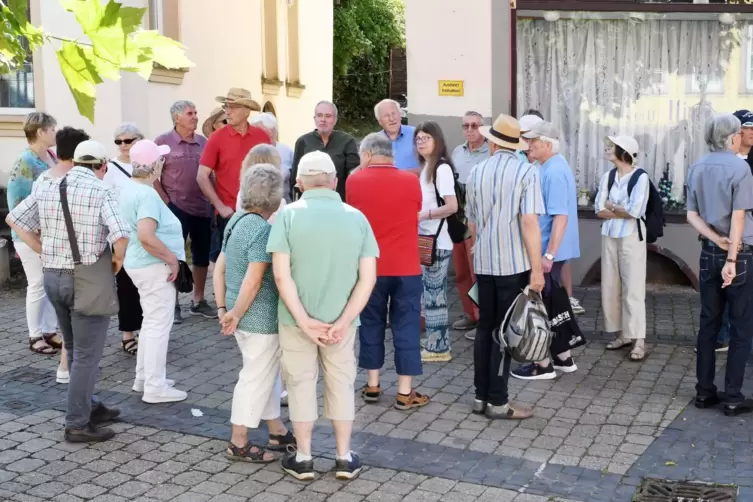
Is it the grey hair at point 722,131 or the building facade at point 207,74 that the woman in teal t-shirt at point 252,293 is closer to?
the building facade at point 207,74

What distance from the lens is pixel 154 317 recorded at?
688 centimetres

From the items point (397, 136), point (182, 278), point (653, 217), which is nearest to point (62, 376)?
point (182, 278)

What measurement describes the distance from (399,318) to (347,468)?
4.66 ft

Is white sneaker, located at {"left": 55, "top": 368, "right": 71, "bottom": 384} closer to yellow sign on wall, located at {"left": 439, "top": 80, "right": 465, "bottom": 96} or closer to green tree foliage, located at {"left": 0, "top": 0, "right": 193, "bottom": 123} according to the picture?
green tree foliage, located at {"left": 0, "top": 0, "right": 193, "bottom": 123}

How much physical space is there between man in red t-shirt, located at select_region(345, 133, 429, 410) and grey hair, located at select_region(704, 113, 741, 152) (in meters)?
1.93

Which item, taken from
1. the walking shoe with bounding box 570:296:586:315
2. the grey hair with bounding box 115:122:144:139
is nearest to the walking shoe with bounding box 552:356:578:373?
the walking shoe with bounding box 570:296:586:315

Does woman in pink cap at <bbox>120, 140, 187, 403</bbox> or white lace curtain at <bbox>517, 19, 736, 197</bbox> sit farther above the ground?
white lace curtain at <bbox>517, 19, 736, 197</bbox>

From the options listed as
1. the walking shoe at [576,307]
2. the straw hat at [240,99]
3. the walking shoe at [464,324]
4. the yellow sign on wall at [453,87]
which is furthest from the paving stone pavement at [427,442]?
the yellow sign on wall at [453,87]

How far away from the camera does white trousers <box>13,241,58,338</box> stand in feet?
26.8

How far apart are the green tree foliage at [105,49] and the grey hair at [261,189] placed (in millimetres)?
2623

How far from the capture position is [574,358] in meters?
8.04

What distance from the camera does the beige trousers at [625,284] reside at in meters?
7.82

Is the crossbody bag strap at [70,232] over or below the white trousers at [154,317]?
over

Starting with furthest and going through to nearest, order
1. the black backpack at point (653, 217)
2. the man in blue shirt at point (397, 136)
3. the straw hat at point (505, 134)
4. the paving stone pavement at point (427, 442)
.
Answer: the man in blue shirt at point (397, 136)
the black backpack at point (653, 217)
the straw hat at point (505, 134)
the paving stone pavement at point (427, 442)
